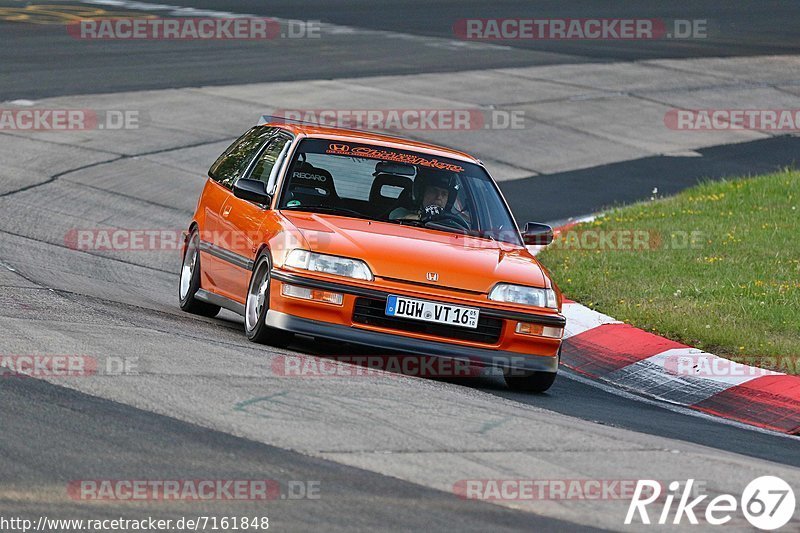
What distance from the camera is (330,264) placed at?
862 cm

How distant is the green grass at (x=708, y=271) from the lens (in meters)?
10.6

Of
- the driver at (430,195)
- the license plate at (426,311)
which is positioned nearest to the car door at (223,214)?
the driver at (430,195)

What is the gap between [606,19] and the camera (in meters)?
34.8

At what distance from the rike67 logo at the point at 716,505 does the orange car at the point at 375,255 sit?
2514mm

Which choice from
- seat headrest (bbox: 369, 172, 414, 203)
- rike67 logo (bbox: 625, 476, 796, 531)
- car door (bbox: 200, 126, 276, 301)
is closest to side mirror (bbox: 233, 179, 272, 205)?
car door (bbox: 200, 126, 276, 301)

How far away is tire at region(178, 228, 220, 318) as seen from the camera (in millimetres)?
10758

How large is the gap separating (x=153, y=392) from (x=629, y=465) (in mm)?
2361

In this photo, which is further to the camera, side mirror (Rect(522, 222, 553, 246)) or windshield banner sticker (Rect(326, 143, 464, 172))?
windshield banner sticker (Rect(326, 143, 464, 172))

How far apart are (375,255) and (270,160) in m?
1.92

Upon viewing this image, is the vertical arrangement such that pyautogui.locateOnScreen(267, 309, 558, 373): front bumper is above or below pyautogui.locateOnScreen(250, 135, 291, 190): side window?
below

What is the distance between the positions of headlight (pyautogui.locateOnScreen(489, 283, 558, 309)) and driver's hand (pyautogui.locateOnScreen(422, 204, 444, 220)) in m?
1.14

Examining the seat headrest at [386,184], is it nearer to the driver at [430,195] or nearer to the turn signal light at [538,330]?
the driver at [430,195]

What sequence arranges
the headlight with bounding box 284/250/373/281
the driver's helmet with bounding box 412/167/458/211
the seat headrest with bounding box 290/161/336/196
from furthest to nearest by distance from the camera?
the driver's helmet with bounding box 412/167/458/211 < the seat headrest with bounding box 290/161/336/196 < the headlight with bounding box 284/250/373/281

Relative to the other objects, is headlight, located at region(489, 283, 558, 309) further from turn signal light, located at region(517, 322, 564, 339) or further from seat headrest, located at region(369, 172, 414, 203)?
seat headrest, located at region(369, 172, 414, 203)
